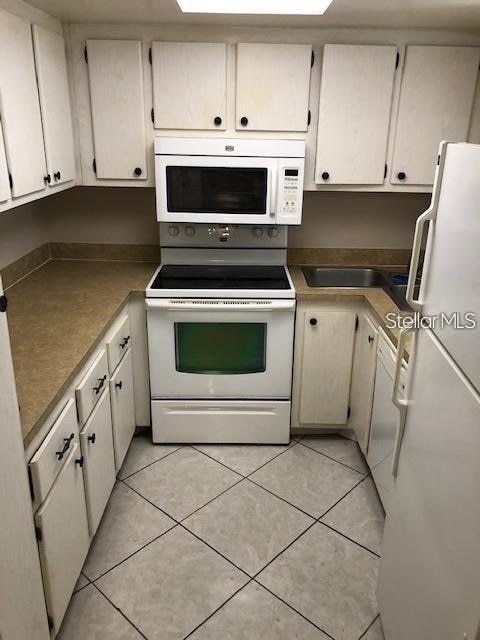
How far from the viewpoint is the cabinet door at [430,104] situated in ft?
7.83

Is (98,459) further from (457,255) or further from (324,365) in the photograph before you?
(457,255)

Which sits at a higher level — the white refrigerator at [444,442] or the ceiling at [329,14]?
the ceiling at [329,14]

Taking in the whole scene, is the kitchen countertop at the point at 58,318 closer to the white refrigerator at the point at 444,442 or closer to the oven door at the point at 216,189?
the oven door at the point at 216,189

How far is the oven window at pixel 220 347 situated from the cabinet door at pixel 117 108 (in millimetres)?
854

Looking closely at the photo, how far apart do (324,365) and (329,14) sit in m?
1.64

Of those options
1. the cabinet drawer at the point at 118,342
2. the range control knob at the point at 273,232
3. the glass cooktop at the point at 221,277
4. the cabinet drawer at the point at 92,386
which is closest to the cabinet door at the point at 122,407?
the cabinet drawer at the point at 118,342

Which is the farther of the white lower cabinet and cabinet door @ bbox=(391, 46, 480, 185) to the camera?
the white lower cabinet

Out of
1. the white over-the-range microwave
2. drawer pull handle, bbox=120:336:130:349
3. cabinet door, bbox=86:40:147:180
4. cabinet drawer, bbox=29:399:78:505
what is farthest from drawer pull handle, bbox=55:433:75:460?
cabinet door, bbox=86:40:147:180

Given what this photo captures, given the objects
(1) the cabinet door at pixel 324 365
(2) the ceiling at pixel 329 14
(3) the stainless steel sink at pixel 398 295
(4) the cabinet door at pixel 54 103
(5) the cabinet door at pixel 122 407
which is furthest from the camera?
(1) the cabinet door at pixel 324 365

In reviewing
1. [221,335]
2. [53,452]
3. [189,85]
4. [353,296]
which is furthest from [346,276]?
[53,452]

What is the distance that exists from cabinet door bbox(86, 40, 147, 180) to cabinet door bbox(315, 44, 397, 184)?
0.90 metres

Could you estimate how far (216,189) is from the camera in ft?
8.32

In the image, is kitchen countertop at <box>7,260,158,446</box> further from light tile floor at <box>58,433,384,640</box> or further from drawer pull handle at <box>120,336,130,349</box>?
light tile floor at <box>58,433,384,640</box>

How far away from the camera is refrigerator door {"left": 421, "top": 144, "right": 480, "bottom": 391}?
1043 mm
